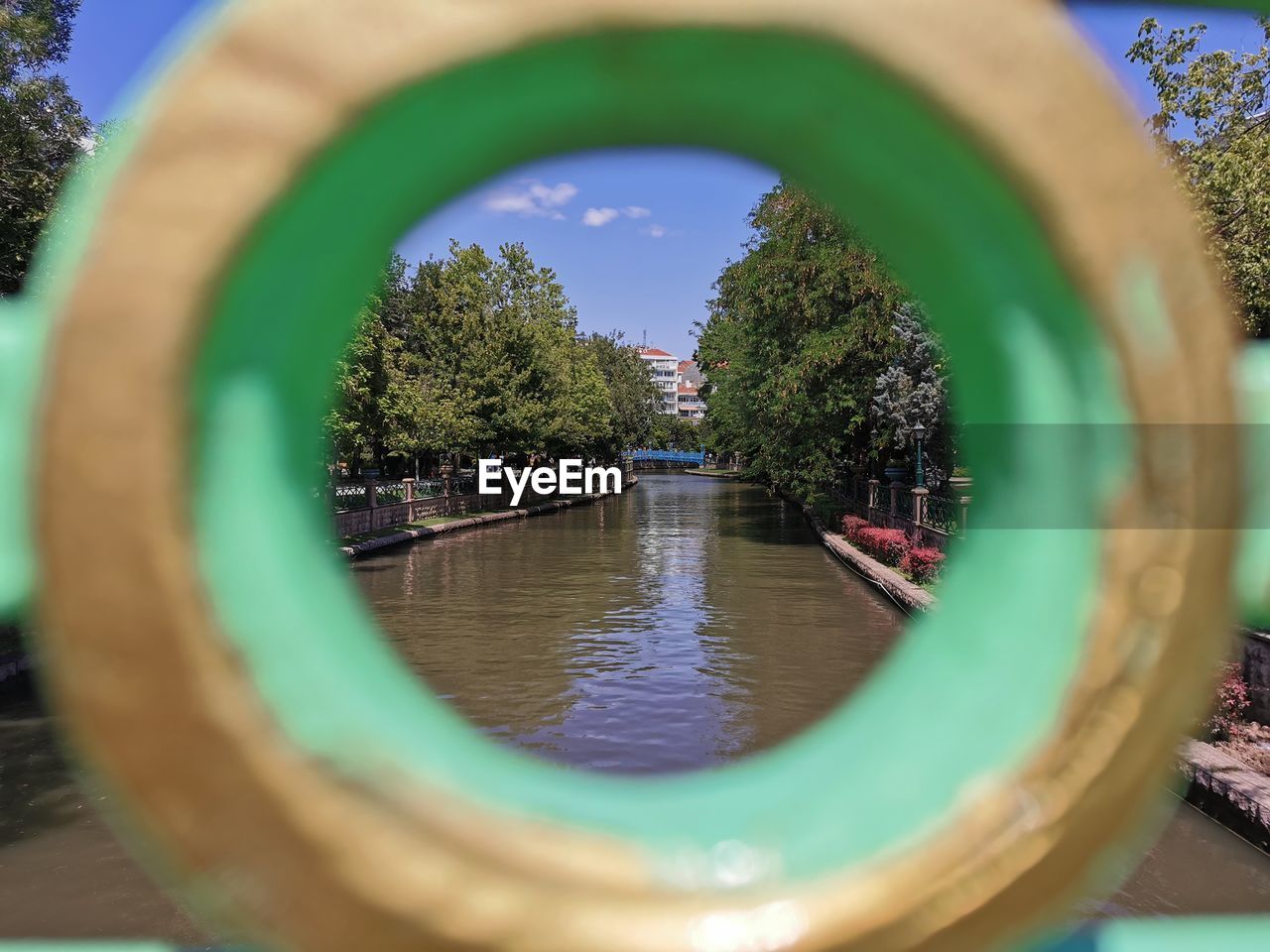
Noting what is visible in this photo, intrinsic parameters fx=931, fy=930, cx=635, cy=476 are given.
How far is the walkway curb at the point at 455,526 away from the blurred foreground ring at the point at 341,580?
70.6ft

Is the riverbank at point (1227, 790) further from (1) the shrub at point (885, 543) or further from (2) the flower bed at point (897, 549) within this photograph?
(1) the shrub at point (885, 543)

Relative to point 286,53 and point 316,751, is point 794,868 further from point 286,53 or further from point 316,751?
point 286,53

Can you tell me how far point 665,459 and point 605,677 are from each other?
8873cm

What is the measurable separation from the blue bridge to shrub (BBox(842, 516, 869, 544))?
234ft

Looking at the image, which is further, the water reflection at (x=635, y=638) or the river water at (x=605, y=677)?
the water reflection at (x=635, y=638)

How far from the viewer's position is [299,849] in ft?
2.27

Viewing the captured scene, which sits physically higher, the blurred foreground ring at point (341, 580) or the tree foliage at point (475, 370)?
the tree foliage at point (475, 370)

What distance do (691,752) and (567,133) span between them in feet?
29.4

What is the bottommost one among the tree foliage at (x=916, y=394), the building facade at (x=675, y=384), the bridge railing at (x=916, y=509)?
the bridge railing at (x=916, y=509)

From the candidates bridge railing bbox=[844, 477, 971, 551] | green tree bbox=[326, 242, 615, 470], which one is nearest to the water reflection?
bridge railing bbox=[844, 477, 971, 551]

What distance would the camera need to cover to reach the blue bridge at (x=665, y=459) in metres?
98.9

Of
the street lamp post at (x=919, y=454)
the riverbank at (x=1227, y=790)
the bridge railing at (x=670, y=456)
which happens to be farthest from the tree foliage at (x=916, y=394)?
the bridge railing at (x=670, y=456)

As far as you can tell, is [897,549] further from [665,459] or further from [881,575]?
[665,459]

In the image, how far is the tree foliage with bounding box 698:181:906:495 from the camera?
22.3 meters
